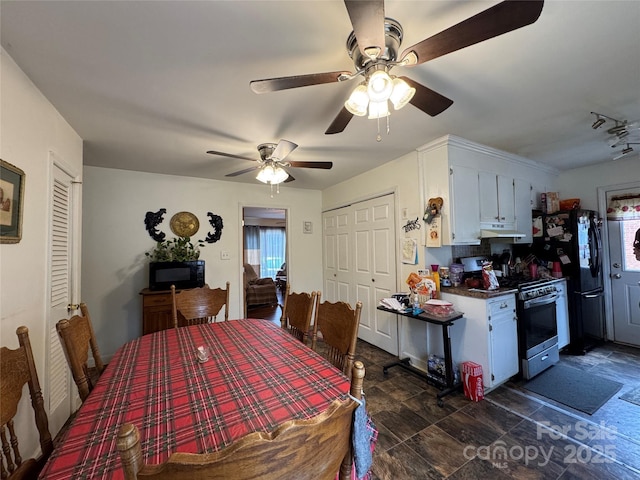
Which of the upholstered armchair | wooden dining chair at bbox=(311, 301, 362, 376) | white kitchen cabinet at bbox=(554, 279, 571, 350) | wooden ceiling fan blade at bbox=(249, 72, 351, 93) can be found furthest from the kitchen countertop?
the upholstered armchair

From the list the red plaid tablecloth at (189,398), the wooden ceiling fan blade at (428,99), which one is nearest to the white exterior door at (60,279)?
the red plaid tablecloth at (189,398)

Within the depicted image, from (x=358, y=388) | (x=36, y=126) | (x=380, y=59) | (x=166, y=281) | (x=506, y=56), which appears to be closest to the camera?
(x=358, y=388)

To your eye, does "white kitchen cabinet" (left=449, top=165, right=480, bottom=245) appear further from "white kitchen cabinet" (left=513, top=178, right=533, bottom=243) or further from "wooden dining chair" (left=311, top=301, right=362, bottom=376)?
"wooden dining chair" (left=311, top=301, right=362, bottom=376)

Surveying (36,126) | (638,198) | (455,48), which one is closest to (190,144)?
(36,126)

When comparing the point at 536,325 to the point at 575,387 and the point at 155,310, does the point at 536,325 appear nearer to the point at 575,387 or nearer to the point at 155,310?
the point at 575,387

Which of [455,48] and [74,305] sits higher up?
[455,48]

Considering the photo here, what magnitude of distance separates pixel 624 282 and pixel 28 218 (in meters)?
5.96

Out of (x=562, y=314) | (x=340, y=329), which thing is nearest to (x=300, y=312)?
(x=340, y=329)

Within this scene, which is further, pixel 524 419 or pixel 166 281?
pixel 166 281

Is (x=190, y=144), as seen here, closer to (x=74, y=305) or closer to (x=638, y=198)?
(x=74, y=305)

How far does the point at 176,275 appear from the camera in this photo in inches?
120

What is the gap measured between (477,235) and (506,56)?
5.58 feet

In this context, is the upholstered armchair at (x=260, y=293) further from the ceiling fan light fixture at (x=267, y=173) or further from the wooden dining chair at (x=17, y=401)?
the wooden dining chair at (x=17, y=401)

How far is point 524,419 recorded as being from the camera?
195 cm
